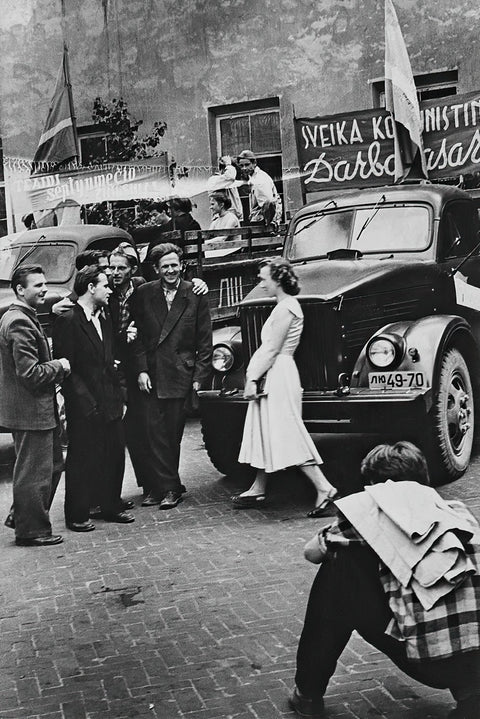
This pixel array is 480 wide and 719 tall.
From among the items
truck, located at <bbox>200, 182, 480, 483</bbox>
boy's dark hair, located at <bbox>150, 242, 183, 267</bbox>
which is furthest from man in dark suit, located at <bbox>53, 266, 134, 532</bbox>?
truck, located at <bbox>200, 182, 480, 483</bbox>

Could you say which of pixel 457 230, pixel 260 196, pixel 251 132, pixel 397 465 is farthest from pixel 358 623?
pixel 251 132

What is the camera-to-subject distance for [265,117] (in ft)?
47.9

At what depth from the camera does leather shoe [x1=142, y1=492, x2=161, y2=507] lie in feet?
24.1

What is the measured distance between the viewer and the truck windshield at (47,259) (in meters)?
10.1

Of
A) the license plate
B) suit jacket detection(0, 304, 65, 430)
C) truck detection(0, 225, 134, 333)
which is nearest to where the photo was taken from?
suit jacket detection(0, 304, 65, 430)

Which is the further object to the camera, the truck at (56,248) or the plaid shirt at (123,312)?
the truck at (56,248)

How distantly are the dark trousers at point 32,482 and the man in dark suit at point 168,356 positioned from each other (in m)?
1.04

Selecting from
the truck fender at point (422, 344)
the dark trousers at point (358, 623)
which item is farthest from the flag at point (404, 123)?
the dark trousers at point (358, 623)

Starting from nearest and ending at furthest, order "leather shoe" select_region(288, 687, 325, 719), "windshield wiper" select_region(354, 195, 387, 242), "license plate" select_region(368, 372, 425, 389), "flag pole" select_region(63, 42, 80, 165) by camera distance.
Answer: "leather shoe" select_region(288, 687, 325, 719), "license plate" select_region(368, 372, 425, 389), "windshield wiper" select_region(354, 195, 387, 242), "flag pole" select_region(63, 42, 80, 165)

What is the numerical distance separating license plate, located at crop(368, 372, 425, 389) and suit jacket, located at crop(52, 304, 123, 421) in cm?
188

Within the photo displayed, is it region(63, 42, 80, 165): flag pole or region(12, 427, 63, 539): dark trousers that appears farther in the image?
region(63, 42, 80, 165): flag pole

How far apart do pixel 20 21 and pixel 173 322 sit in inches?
299

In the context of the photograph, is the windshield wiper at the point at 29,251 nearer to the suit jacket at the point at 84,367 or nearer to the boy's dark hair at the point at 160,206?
the boy's dark hair at the point at 160,206

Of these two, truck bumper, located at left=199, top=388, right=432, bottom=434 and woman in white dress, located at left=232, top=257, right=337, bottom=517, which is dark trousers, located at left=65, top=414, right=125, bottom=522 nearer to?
woman in white dress, located at left=232, top=257, right=337, bottom=517
